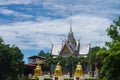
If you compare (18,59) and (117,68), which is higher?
(18,59)

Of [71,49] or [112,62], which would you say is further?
[71,49]

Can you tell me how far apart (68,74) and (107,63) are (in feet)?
140

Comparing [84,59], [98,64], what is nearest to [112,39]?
[98,64]

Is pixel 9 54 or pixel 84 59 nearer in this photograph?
pixel 9 54

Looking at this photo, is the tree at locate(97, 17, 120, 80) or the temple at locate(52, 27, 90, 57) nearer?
the tree at locate(97, 17, 120, 80)

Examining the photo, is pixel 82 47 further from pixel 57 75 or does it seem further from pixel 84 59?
pixel 57 75

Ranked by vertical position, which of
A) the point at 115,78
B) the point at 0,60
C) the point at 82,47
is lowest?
the point at 115,78

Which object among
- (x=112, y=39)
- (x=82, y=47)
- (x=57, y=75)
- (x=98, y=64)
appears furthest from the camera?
(x=82, y=47)

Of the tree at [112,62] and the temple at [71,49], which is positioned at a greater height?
the temple at [71,49]

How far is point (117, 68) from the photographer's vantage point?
33656 millimetres

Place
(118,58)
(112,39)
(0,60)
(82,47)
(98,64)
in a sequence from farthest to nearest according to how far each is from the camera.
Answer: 1. (82,47)
2. (98,64)
3. (0,60)
4. (112,39)
5. (118,58)

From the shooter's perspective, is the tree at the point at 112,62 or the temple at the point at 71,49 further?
the temple at the point at 71,49

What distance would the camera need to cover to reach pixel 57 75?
181 feet

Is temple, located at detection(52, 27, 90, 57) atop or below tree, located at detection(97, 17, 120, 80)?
atop
